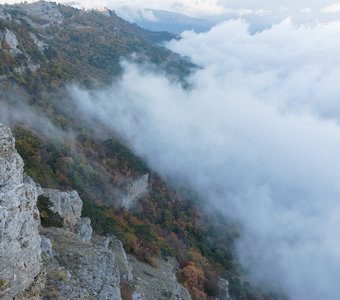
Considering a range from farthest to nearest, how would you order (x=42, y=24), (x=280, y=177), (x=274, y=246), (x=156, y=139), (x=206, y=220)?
1. (x=280, y=177)
2. (x=42, y=24)
3. (x=156, y=139)
4. (x=274, y=246)
5. (x=206, y=220)

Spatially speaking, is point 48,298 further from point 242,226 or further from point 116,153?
point 242,226

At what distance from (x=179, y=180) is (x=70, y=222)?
6292 centimetres

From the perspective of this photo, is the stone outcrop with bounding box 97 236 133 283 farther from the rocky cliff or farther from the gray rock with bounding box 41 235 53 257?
the gray rock with bounding box 41 235 53 257

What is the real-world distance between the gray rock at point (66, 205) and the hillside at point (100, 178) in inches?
67.5

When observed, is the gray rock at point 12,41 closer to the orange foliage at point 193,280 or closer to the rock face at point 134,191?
the rock face at point 134,191

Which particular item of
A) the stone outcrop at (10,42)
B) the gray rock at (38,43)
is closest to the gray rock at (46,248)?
the stone outcrop at (10,42)

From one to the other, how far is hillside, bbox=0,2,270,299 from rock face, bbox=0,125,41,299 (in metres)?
10.4

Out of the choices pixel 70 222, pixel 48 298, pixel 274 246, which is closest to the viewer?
pixel 48 298

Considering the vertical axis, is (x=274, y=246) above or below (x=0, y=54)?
below

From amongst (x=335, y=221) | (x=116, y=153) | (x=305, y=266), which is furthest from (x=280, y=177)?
(x=116, y=153)

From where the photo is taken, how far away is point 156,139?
107m

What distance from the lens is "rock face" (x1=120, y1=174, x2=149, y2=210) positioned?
6194 centimetres

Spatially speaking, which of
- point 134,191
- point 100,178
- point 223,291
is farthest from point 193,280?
point 134,191

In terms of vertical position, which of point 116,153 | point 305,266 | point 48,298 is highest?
point 48,298
